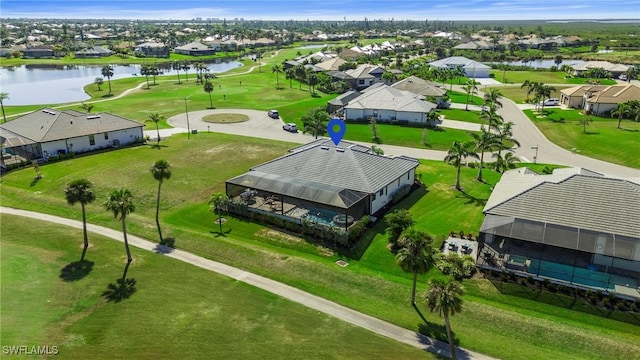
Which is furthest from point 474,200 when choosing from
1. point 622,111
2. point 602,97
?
point 602,97

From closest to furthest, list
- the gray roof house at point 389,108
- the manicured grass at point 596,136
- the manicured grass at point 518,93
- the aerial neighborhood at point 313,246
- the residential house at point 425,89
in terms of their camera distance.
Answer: the aerial neighborhood at point 313,246 → the manicured grass at point 596,136 → the gray roof house at point 389,108 → the residential house at point 425,89 → the manicured grass at point 518,93

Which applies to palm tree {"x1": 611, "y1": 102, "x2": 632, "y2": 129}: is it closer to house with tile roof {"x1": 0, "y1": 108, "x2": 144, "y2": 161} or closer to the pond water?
house with tile roof {"x1": 0, "y1": 108, "x2": 144, "y2": 161}

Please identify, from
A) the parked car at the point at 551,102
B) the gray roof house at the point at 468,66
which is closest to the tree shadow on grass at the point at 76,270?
the parked car at the point at 551,102

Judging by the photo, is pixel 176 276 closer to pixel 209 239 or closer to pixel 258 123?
pixel 209 239

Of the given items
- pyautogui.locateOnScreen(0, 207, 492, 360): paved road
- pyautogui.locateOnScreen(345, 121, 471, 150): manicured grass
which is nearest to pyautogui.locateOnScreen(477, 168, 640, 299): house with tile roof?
pyautogui.locateOnScreen(0, 207, 492, 360): paved road

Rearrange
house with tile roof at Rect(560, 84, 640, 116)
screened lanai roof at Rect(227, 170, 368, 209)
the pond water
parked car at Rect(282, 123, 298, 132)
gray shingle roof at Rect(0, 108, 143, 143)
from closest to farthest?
1. screened lanai roof at Rect(227, 170, 368, 209)
2. gray shingle roof at Rect(0, 108, 143, 143)
3. parked car at Rect(282, 123, 298, 132)
4. house with tile roof at Rect(560, 84, 640, 116)
5. the pond water

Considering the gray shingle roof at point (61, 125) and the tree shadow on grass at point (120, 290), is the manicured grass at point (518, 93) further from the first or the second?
the tree shadow on grass at point (120, 290)
